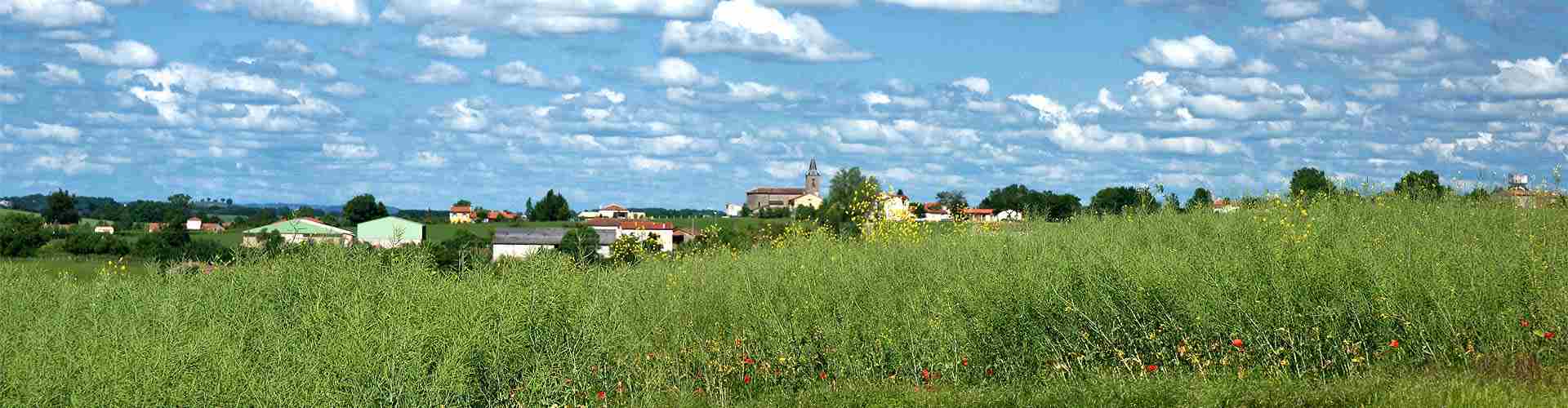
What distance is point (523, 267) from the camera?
13430 mm

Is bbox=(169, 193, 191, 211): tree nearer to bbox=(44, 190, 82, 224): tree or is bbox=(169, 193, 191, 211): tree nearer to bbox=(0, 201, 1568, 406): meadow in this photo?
bbox=(44, 190, 82, 224): tree

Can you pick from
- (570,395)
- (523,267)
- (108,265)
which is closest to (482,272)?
(523,267)

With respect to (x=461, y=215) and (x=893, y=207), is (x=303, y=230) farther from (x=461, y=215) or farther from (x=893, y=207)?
(x=461, y=215)

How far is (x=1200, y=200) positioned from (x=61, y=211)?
86.0m

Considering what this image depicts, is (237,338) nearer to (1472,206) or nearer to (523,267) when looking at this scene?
(523,267)

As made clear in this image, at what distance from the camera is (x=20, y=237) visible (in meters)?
58.2

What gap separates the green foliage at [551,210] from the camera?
117 meters

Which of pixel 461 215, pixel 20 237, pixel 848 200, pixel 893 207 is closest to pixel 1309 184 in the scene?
pixel 893 207

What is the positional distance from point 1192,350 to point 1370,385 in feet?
6.69

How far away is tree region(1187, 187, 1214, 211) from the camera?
19.3 m

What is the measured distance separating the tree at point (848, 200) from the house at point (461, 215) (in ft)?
109

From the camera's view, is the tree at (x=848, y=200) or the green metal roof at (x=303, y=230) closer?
the green metal roof at (x=303, y=230)

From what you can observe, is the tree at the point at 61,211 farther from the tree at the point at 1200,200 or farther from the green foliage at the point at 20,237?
the tree at the point at 1200,200

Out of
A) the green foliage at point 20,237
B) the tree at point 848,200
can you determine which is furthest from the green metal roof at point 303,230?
the green foliage at point 20,237
